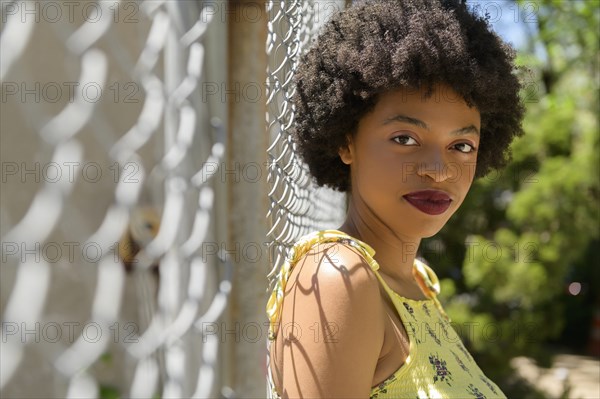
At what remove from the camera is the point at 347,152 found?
1845 mm

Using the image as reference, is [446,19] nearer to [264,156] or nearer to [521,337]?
[264,156]

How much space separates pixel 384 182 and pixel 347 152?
0.69 feet

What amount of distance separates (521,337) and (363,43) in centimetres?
446

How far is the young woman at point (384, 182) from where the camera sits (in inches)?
54.9

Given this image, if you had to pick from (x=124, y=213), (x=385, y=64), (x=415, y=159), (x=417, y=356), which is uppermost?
(x=385, y=64)

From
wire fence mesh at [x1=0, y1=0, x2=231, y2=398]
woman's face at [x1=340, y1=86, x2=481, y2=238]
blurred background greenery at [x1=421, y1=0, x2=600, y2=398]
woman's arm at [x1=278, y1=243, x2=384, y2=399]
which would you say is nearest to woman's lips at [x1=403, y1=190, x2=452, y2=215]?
woman's face at [x1=340, y1=86, x2=481, y2=238]

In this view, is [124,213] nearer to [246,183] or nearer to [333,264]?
[246,183]

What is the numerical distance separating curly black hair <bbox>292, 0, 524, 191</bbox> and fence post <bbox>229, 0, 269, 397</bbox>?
61 cm

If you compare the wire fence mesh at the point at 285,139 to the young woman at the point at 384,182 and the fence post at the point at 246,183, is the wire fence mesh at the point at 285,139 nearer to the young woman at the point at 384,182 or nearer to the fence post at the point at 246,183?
the young woman at the point at 384,182

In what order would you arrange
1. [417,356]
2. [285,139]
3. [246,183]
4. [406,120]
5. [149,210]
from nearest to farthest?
[246,183], [149,210], [417,356], [406,120], [285,139]

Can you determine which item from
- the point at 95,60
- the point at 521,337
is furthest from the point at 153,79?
the point at 521,337

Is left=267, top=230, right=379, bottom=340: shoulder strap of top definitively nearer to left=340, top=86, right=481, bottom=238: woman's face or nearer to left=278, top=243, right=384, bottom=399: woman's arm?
left=278, top=243, right=384, bottom=399: woman's arm

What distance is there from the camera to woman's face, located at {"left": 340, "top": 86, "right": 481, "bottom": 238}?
1.64 meters

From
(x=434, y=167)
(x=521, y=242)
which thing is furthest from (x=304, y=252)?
(x=521, y=242)
